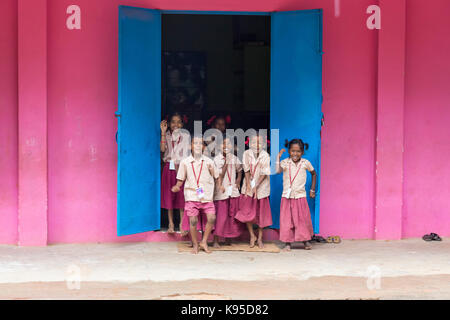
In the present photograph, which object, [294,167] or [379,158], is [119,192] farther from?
[379,158]

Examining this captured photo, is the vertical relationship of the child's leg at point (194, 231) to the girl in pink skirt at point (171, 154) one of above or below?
below

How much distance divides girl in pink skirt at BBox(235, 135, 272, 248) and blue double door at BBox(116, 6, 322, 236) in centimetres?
27

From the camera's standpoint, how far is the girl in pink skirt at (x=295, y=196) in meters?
6.44

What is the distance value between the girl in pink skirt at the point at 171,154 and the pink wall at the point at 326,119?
45 cm

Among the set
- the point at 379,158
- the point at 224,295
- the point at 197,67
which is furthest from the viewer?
the point at 197,67

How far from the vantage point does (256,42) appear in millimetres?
9344

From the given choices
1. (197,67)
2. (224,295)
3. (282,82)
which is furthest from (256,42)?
(224,295)

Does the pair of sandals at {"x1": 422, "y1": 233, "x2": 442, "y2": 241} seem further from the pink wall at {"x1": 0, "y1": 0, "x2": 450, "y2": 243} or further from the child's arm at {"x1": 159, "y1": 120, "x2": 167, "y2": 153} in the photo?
the child's arm at {"x1": 159, "y1": 120, "x2": 167, "y2": 153}

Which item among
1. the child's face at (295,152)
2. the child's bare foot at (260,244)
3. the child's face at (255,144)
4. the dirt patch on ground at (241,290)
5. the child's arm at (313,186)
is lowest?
the dirt patch on ground at (241,290)

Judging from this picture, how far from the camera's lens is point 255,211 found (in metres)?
6.54

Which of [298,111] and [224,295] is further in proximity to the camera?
[298,111]

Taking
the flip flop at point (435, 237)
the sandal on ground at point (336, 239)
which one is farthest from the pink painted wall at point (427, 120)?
the sandal on ground at point (336, 239)

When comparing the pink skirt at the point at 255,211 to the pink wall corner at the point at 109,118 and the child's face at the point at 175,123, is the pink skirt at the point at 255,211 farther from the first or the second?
the child's face at the point at 175,123

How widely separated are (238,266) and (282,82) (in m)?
2.13
